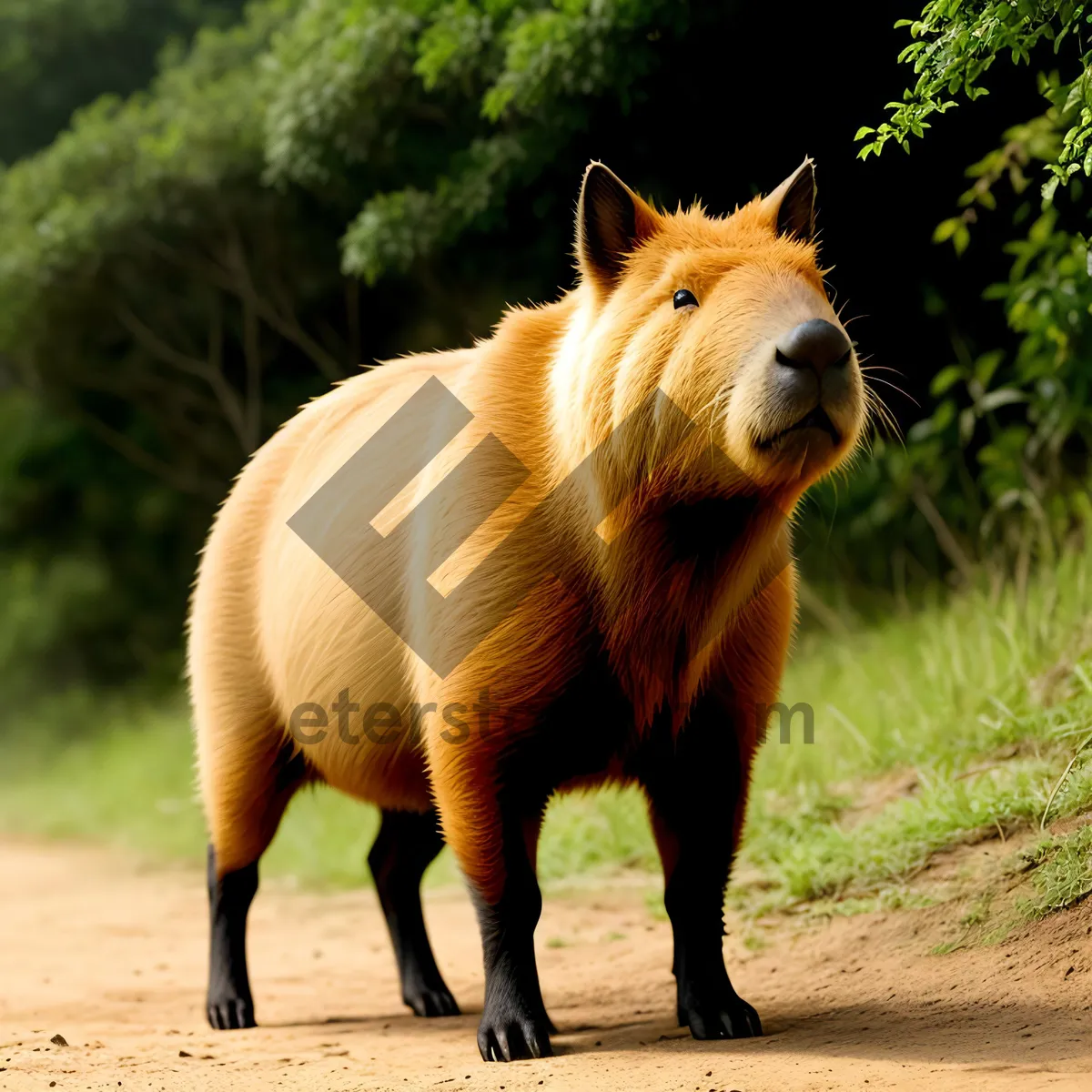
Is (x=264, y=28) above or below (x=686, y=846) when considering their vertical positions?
above

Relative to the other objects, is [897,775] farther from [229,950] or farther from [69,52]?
[69,52]

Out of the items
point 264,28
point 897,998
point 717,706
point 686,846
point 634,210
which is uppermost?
point 264,28

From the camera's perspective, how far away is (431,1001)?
4566 mm

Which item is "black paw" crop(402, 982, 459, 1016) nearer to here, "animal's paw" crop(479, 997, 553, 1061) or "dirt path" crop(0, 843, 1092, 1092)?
"dirt path" crop(0, 843, 1092, 1092)

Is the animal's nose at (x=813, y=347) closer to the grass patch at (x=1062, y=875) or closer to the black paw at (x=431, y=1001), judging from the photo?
the grass patch at (x=1062, y=875)

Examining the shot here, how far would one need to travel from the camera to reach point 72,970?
17.7ft

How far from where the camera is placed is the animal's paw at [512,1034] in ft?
11.2

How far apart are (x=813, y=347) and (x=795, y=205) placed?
0.77m

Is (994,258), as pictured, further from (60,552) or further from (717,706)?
(60,552)

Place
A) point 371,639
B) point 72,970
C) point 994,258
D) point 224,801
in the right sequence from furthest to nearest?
point 994,258, point 72,970, point 224,801, point 371,639

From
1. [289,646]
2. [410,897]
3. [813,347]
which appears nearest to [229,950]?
[410,897]

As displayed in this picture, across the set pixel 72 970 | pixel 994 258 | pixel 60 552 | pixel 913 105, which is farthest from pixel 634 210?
pixel 60 552

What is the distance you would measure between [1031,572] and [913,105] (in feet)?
12.5

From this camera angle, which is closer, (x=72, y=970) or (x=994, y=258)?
(x=72, y=970)
